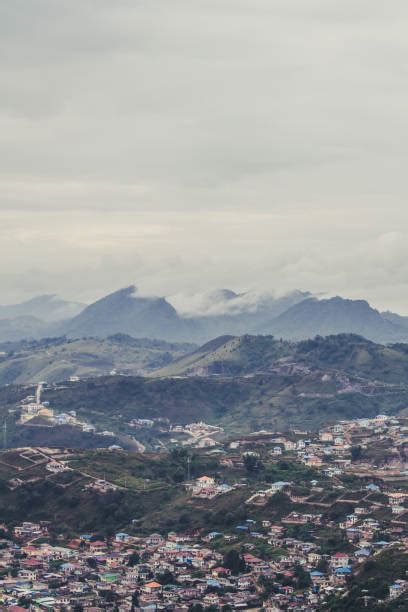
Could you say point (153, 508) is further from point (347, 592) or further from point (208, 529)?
point (347, 592)

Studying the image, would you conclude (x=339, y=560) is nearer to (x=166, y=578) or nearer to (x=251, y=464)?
(x=166, y=578)

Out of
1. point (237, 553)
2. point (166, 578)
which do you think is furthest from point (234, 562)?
point (166, 578)

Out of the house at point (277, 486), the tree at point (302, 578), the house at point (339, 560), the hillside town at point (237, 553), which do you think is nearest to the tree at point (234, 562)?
the hillside town at point (237, 553)

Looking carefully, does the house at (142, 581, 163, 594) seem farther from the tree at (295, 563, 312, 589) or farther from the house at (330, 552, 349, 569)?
the house at (330, 552, 349, 569)

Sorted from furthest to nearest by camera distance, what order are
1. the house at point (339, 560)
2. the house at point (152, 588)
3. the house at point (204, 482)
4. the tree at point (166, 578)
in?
the house at point (204, 482)
the house at point (339, 560)
the tree at point (166, 578)
the house at point (152, 588)

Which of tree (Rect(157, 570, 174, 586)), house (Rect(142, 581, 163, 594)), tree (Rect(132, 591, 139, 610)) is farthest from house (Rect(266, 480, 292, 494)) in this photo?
tree (Rect(132, 591, 139, 610))

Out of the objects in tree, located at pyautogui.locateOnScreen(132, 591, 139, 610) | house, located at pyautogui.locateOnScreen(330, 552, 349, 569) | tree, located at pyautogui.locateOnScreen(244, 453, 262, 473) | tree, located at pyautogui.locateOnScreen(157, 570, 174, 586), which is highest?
tree, located at pyautogui.locateOnScreen(244, 453, 262, 473)

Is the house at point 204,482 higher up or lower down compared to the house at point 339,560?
higher up

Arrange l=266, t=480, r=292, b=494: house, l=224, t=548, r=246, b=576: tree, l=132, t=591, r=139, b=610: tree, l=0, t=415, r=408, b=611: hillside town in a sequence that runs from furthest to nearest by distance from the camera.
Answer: l=266, t=480, r=292, b=494: house → l=224, t=548, r=246, b=576: tree → l=0, t=415, r=408, b=611: hillside town → l=132, t=591, r=139, b=610: tree

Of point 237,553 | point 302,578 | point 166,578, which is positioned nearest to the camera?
point 302,578

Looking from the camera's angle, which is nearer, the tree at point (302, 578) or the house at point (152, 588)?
the tree at point (302, 578)

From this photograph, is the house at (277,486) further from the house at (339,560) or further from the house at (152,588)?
the house at (152,588)
